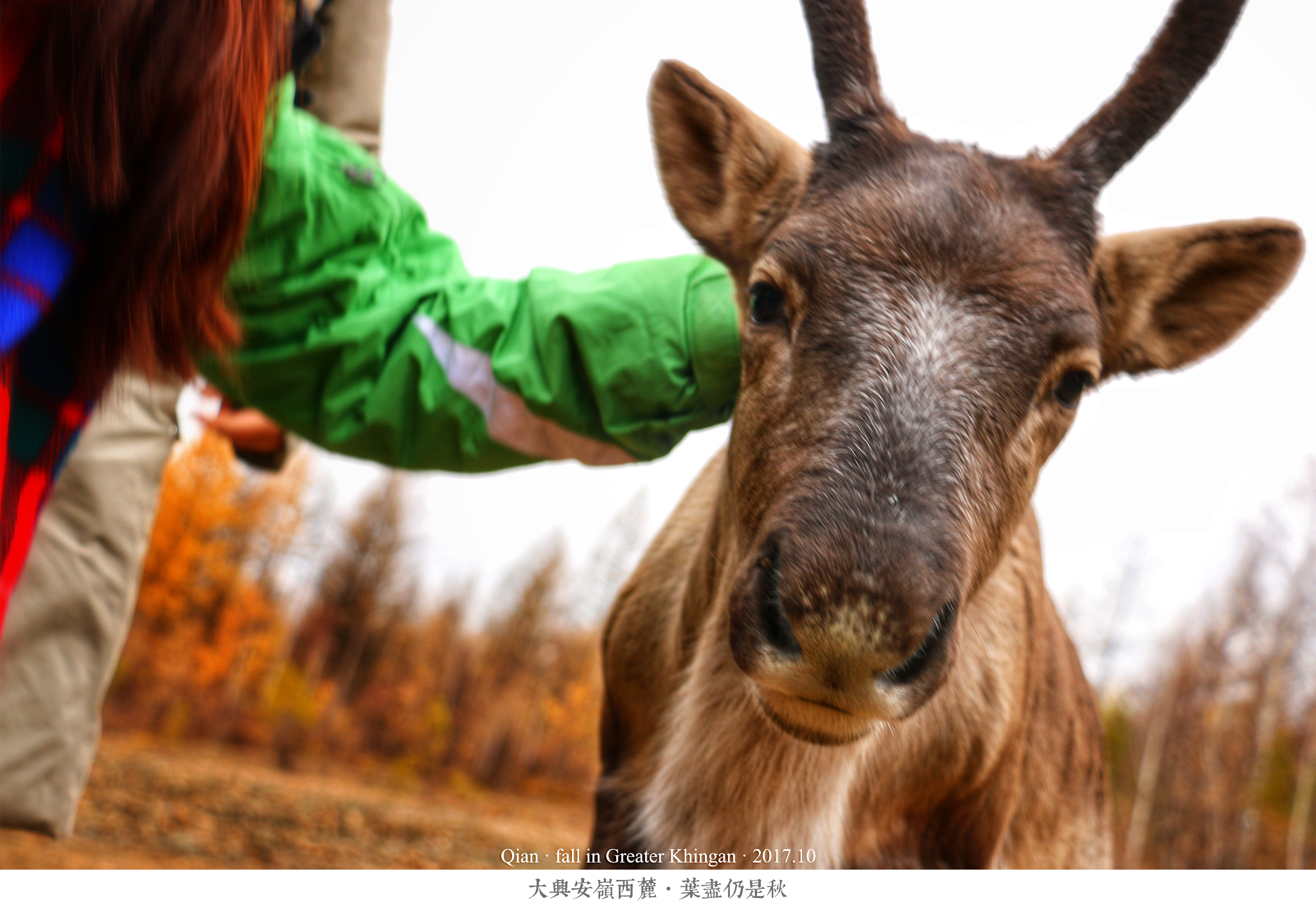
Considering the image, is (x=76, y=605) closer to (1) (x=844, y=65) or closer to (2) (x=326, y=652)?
(1) (x=844, y=65)

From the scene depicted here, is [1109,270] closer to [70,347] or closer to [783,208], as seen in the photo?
[783,208]

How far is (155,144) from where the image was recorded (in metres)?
2.14

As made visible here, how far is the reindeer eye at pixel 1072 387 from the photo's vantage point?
2.51m

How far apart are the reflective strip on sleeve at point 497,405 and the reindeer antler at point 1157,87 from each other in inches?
69.9

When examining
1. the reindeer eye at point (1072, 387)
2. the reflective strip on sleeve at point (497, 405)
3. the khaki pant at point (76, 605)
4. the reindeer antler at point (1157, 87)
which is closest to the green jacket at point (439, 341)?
the reflective strip on sleeve at point (497, 405)

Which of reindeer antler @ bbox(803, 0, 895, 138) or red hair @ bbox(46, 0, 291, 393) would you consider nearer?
red hair @ bbox(46, 0, 291, 393)

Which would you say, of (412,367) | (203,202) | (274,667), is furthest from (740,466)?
(274,667)

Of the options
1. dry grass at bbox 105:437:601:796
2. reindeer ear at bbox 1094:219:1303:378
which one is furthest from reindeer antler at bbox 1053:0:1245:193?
dry grass at bbox 105:437:601:796

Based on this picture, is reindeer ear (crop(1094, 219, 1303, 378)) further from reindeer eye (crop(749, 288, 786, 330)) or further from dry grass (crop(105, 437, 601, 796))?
dry grass (crop(105, 437, 601, 796))

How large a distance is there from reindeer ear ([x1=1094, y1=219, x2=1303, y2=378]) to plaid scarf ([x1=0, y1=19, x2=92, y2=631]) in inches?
113

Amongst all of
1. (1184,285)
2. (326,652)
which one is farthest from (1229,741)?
(326,652)

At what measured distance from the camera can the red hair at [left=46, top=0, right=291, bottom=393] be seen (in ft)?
6.53

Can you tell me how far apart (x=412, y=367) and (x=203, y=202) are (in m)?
1.02

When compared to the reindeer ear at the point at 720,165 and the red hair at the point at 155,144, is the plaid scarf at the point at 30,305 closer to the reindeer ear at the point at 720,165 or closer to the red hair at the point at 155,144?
the red hair at the point at 155,144
